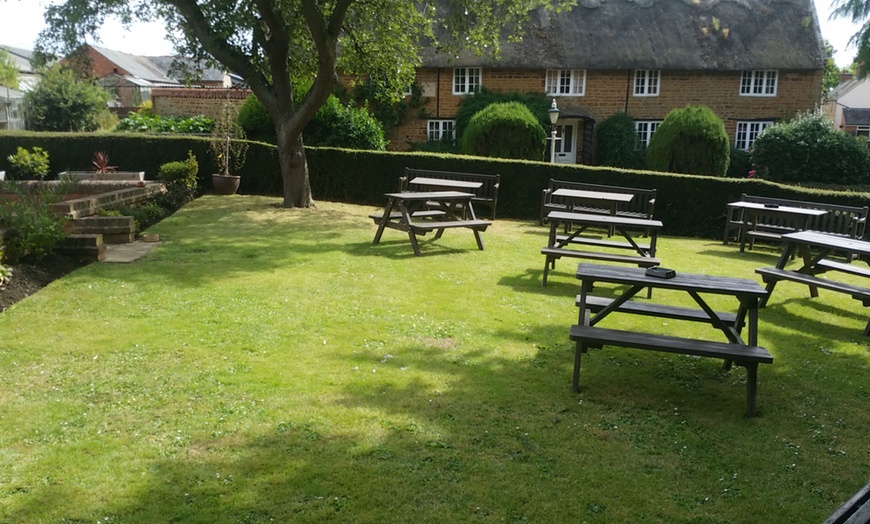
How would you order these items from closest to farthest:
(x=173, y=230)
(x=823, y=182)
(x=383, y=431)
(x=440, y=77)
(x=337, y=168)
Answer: (x=383, y=431), (x=173, y=230), (x=337, y=168), (x=823, y=182), (x=440, y=77)

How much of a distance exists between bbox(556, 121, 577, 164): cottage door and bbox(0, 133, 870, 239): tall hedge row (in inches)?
569

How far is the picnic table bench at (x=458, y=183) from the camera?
47.5ft

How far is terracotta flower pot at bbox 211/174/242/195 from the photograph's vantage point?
17.6m

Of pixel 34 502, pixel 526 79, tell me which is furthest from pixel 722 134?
pixel 34 502

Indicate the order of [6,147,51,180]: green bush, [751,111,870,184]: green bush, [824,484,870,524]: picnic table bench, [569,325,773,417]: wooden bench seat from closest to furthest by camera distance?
1. [824,484,870,524]: picnic table bench
2. [569,325,773,417]: wooden bench seat
3. [6,147,51,180]: green bush
4. [751,111,870,184]: green bush

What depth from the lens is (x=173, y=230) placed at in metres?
11.9

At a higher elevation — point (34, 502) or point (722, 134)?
point (722, 134)

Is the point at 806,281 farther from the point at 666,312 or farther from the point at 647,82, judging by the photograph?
the point at 647,82

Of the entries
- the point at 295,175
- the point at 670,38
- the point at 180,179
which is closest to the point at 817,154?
the point at 670,38

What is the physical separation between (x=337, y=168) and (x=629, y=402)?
1410 centimetres

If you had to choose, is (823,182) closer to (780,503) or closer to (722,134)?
(722,134)

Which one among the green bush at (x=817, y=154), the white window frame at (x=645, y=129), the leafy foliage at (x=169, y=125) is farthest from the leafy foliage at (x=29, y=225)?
the white window frame at (x=645, y=129)

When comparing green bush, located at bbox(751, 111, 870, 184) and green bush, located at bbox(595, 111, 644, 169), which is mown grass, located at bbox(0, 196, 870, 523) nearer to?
green bush, located at bbox(751, 111, 870, 184)

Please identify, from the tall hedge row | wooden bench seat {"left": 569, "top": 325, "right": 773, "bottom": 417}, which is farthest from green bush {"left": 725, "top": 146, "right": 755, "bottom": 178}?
wooden bench seat {"left": 569, "top": 325, "right": 773, "bottom": 417}
